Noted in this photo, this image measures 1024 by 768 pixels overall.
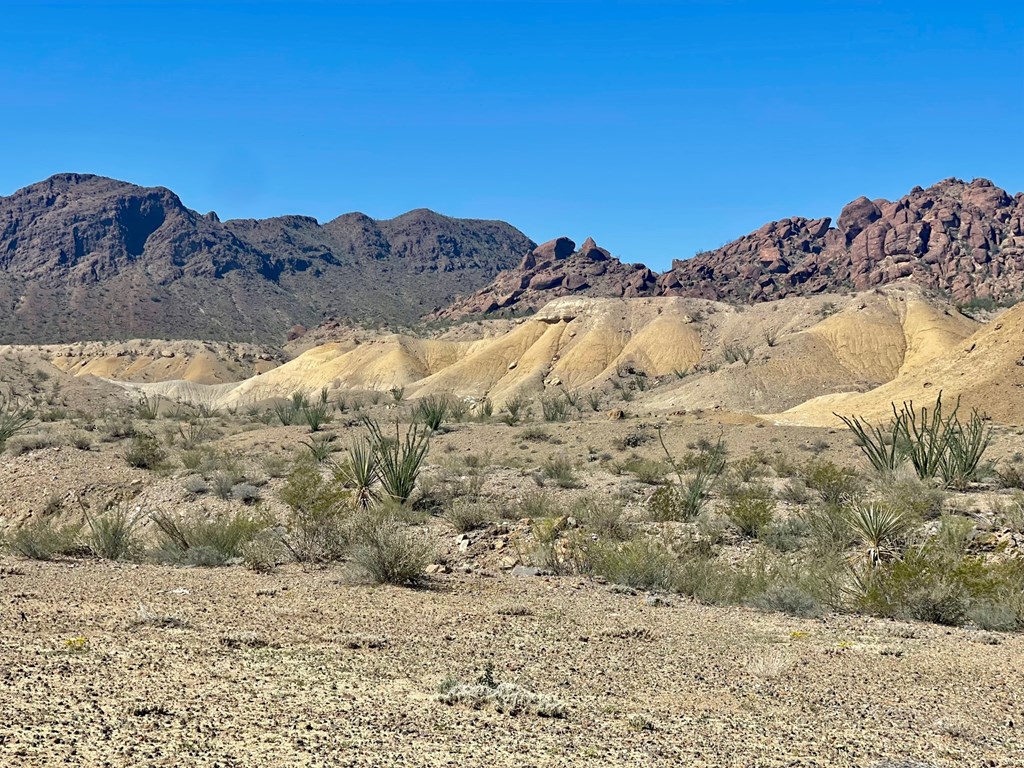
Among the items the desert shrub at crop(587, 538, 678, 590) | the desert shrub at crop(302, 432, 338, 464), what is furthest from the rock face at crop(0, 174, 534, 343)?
the desert shrub at crop(587, 538, 678, 590)

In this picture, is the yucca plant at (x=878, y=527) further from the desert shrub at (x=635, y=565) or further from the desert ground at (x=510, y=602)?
the desert shrub at (x=635, y=565)

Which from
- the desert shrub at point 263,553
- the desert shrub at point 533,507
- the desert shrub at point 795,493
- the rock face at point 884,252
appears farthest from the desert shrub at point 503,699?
the rock face at point 884,252

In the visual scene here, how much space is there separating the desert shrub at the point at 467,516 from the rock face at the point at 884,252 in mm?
92678

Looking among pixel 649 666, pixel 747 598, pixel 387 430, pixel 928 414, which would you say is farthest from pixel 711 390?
pixel 649 666

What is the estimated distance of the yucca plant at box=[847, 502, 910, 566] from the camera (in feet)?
40.3

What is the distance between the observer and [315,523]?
44.3 feet

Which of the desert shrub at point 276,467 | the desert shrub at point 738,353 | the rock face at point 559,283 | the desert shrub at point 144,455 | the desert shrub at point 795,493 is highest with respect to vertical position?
the rock face at point 559,283

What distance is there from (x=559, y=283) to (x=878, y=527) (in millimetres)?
124534

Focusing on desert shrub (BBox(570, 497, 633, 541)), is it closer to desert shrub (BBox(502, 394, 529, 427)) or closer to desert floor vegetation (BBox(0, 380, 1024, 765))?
desert floor vegetation (BBox(0, 380, 1024, 765))

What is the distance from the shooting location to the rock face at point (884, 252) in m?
109

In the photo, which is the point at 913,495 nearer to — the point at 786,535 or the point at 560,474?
the point at 786,535

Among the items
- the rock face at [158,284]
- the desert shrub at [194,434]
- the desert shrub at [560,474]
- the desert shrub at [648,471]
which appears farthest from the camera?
the rock face at [158,284]

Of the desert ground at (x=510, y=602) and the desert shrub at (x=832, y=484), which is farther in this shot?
the desert shrub at (x=832, y=484)

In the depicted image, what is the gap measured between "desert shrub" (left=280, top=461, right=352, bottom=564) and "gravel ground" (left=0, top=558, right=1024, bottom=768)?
253 cm
